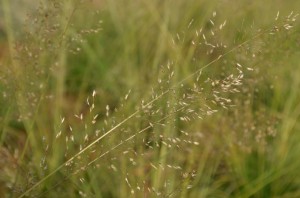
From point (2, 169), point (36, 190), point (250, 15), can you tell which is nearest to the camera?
point (36, 190)

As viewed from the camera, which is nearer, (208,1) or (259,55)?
(259,55)

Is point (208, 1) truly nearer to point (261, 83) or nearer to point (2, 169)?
point (261, 83)

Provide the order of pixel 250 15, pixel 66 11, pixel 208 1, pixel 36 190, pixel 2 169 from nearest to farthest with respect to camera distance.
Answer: pixel 36 190
pixel 2 169
pixel 66 11
pixel 250 15
pixel 208 1

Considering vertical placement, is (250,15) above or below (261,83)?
above

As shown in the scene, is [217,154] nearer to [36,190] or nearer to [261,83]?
[261,83]

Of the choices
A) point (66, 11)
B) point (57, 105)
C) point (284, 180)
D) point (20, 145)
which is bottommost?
point (284, 180)

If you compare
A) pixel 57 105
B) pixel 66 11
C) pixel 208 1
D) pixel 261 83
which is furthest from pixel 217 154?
pixel 208 1
